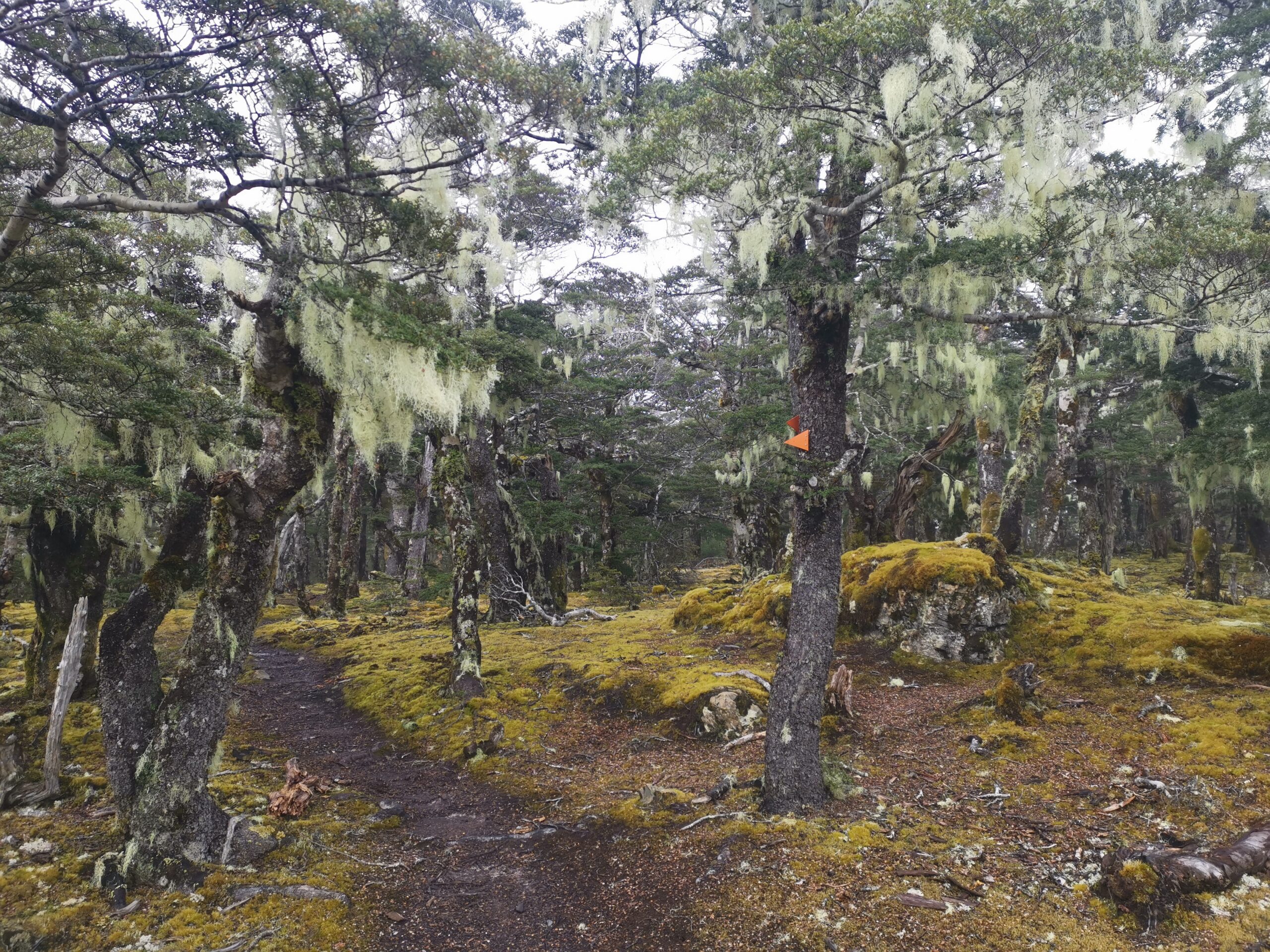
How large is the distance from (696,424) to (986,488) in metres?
7.26

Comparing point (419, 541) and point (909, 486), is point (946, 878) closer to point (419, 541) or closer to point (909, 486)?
point (909, 486)

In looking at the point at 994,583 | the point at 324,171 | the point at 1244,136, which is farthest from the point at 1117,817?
the point at 1244,136

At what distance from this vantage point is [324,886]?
469 cm

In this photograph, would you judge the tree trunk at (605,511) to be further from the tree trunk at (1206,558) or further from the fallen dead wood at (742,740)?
the tree trunk at (1206,558)

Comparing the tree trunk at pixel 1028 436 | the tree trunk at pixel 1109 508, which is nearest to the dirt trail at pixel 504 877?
the tree trunk at pixel 1028 436

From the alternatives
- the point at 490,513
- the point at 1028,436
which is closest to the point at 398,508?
the point at 490,513

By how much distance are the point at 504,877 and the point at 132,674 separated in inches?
129


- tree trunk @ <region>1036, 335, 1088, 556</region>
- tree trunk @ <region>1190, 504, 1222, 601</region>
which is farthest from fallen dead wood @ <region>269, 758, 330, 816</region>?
tree trunk @ <region>1190, 504, 1222, 601</region>

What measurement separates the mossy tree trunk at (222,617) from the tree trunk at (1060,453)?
13121 mm

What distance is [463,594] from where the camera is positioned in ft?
29.4

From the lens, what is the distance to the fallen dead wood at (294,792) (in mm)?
5691

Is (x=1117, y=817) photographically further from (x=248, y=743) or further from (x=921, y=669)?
(x=248, y=743)

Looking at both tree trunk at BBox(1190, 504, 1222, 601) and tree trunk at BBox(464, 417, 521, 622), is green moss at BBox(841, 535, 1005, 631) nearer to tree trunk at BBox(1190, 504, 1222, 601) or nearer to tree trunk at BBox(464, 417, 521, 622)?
tree trunk at BBox(464, 417, 521, 622)

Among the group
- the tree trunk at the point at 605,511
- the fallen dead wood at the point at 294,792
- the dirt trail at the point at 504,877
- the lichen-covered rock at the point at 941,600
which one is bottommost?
the dirt trail at the point at 504,877
